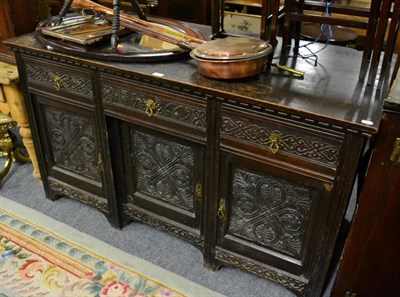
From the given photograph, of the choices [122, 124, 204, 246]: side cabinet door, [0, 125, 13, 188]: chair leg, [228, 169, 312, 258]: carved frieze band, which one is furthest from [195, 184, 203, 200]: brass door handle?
[0, 125, 13, 188]: chair leg

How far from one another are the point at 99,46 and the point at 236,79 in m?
0.54

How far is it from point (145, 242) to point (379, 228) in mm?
948

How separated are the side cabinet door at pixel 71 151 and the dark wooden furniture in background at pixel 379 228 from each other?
0.98 m

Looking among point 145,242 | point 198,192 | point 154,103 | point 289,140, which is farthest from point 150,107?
point 145,242

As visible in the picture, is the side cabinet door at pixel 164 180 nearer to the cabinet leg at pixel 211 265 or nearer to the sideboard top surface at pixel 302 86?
the cabinet leg at pixel 211 265

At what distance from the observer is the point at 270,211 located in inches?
51.0

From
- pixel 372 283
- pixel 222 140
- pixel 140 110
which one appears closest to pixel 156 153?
pixel 140 110

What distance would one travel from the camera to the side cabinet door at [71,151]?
157 cm

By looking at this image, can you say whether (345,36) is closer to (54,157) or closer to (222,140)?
(222,140)

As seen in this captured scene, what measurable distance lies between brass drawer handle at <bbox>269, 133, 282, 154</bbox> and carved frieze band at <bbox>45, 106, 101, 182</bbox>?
2.42ft

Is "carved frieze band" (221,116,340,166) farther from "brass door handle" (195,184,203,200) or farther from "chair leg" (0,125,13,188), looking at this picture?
"chair leg" (0,125,13,188)

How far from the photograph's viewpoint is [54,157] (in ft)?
5.79

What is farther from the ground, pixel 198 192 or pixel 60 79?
pixel 60 79

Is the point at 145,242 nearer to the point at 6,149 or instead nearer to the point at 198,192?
the point at 198,192
